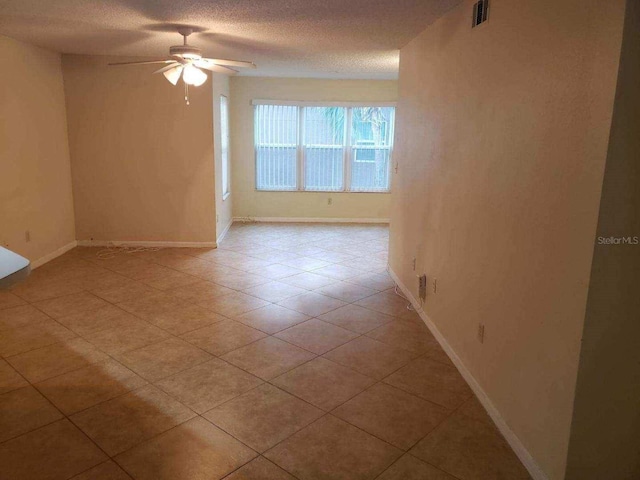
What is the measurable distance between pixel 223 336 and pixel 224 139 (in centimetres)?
447

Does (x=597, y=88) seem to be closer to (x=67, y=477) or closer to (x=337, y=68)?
(x=67, y=477)

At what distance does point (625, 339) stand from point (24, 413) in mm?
2835

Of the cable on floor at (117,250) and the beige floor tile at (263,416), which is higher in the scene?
the cable on floor at (117,250)

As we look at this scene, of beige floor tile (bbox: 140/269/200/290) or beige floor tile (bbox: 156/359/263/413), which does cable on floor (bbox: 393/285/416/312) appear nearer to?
beige floor tile (bbox: 156/359/263/413)

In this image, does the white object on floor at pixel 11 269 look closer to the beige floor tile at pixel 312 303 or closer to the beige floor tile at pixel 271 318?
the beige floor tile at pixel 271 318

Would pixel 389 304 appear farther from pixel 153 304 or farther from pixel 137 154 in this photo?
pixel 137 154

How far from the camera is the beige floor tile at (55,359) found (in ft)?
10.4

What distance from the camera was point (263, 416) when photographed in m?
2.73

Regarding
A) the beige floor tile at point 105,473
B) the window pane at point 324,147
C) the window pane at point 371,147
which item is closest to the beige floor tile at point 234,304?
the beige floor tile at point 105,473

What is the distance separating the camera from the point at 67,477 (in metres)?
2.22

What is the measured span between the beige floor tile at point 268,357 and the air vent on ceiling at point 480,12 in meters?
2.31

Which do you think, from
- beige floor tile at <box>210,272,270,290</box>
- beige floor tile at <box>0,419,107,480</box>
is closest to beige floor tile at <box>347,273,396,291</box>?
beige floor tile at <box>210,272,270,290</box>

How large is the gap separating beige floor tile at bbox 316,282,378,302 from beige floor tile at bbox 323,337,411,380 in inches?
39.1

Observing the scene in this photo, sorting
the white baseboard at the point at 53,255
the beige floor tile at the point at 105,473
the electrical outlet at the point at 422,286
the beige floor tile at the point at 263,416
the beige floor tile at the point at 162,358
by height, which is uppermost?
the electrical outlet at the point at 422,286
